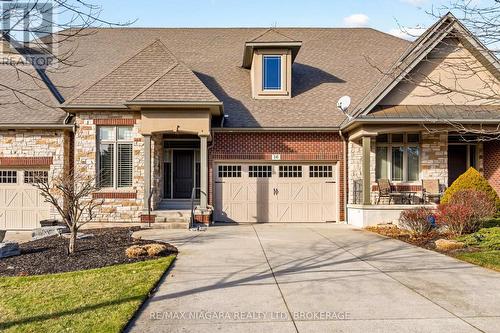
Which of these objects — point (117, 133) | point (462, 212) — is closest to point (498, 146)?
point (462, 212)

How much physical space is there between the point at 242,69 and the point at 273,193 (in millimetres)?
6092

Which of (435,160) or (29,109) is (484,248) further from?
(29,109)

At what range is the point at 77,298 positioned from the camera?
6.23 m

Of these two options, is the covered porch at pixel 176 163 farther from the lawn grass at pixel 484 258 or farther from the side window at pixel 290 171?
the lawn grass at pixel 484 258

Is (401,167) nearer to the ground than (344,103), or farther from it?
nearer to the ground

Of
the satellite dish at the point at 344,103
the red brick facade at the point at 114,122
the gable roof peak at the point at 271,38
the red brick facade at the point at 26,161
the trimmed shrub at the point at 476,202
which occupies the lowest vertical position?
the trimmed shrub at the point at 476,202

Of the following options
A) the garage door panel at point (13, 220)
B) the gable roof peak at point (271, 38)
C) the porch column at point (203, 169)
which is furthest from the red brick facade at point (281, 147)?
the garage door panel at point (13, 220)

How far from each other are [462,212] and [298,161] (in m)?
6.35

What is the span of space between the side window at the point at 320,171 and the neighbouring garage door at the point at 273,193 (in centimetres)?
4

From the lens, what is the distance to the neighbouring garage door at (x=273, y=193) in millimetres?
16703

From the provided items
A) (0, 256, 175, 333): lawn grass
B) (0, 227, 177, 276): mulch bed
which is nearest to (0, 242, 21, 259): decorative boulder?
(0, 227, 177, 276): mulch bed

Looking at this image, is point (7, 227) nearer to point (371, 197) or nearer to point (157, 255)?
point (157, 255)

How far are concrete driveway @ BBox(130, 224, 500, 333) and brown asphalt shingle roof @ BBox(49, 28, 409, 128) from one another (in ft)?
23.9

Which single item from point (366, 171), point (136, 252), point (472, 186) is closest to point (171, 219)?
point (136, 252)
